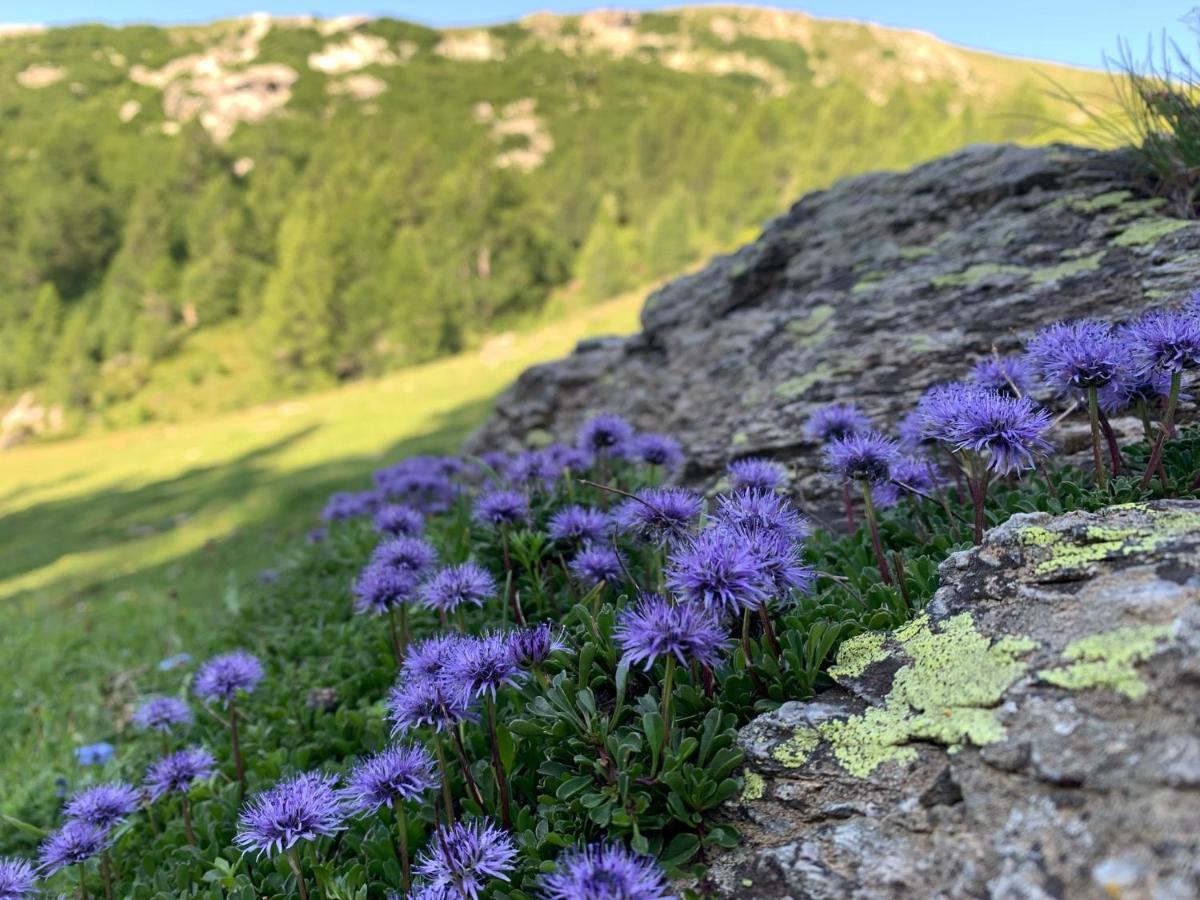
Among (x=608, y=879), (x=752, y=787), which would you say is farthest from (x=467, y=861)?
(x=752, y=787)

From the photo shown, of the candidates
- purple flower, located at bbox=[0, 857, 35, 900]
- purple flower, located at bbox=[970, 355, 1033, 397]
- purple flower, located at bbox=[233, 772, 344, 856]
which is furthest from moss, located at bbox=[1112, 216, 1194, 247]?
purple flower, located at bbox=[0, 857, 35, 900]

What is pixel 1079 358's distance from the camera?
2229 mm

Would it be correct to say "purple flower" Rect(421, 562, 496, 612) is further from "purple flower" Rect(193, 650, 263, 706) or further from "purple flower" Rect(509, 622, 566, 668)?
"purple flower" Rect(193, 650, 263, 706)

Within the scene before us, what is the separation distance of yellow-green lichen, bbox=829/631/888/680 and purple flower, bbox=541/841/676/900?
796mm

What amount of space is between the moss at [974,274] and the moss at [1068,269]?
0.39 feet

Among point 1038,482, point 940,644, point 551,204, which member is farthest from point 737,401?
point 551,204

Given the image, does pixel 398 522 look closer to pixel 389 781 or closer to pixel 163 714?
pixel 163 714

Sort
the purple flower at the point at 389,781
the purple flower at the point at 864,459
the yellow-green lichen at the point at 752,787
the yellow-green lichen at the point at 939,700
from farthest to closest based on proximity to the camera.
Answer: the purple flower at the point at 864,459 → the purple flower at the point at 389,781 → the yellow-green lichen at the point at 752,787 → the yellow-green lichen at the point at 939,700

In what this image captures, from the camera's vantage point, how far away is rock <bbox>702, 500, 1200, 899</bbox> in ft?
4.49

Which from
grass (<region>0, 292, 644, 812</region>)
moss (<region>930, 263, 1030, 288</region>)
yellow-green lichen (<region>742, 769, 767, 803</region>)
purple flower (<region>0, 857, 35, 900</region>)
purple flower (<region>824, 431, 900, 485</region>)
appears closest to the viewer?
yellow-green lichen (<region>742, 769, 767, 803</region>)

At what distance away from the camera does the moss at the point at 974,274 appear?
177 inches

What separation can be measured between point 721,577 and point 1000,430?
102 cm

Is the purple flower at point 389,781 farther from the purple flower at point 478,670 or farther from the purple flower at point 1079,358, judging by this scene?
the purple flower at point 1079,358

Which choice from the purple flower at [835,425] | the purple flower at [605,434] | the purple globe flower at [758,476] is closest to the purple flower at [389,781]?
the purple globe flower at [758,476]
